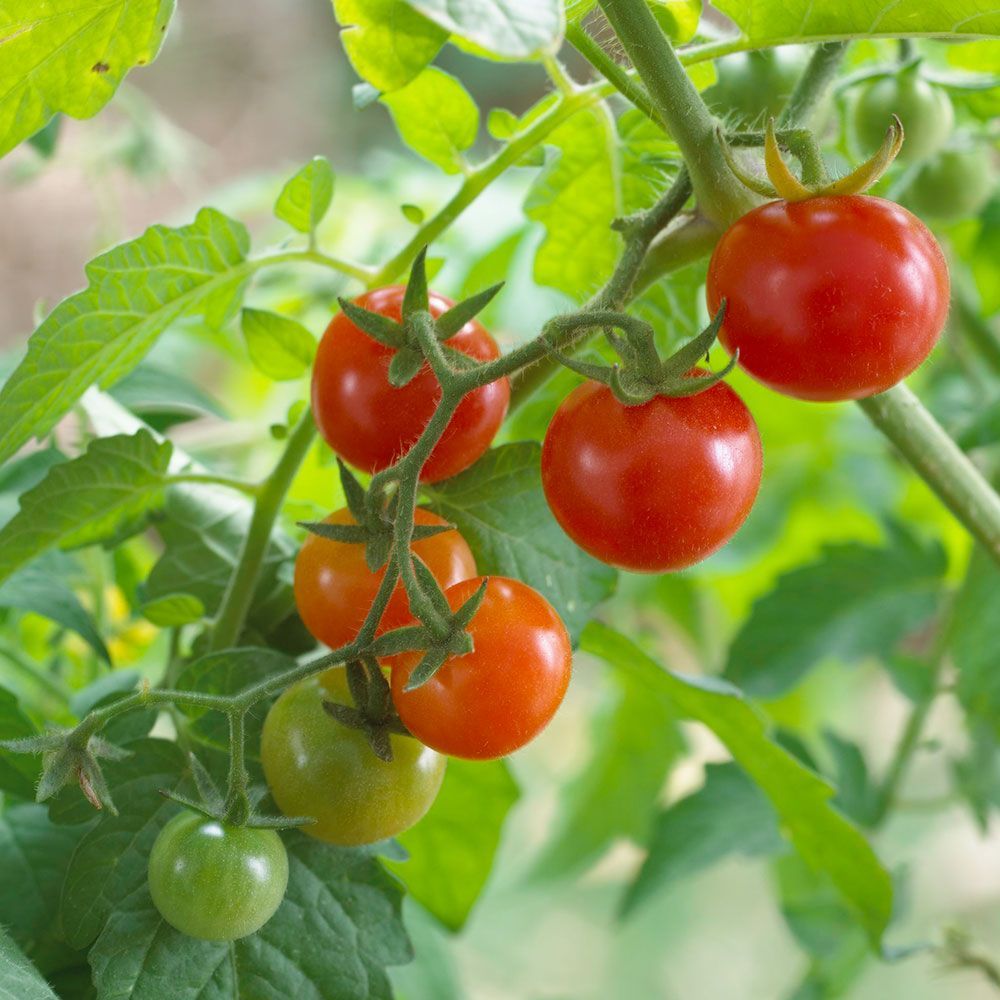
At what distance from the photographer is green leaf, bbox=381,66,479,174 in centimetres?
47

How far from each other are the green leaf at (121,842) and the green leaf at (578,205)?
24 cm

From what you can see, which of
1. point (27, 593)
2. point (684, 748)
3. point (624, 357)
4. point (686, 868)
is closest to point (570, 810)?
point (684, 748)

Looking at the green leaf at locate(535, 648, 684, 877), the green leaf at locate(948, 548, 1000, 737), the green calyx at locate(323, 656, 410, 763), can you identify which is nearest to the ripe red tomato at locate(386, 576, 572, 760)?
the green calyx at locate(323, 656, 410, 763)

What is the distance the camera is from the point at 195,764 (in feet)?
1.19

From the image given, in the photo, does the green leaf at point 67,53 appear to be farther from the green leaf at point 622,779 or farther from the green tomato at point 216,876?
the green leaf at point 622,779

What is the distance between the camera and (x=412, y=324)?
35cm

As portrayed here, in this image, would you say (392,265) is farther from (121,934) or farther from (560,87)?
(121,934)

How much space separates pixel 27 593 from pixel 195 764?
0.18 meters

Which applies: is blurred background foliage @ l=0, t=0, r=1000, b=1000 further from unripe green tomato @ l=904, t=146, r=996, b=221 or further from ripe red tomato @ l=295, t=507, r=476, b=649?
ripe red tomato @ l=295, t=507, r=476, b=649

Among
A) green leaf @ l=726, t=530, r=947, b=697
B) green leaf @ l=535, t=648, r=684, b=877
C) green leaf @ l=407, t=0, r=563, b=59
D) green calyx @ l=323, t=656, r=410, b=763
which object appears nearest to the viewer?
green leaf @ l=407, t=0, r=563, b=59

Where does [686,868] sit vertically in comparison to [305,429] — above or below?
below

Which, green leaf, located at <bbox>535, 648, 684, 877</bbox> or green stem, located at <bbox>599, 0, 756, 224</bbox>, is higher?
green stem, located at <bbox>599, 0, 756, 224</bbox>

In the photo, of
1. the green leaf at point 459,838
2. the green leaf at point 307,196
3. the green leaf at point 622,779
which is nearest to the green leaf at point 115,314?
the green leaf at point 307,196

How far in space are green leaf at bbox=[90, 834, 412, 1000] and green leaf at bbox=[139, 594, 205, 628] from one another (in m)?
0.10
